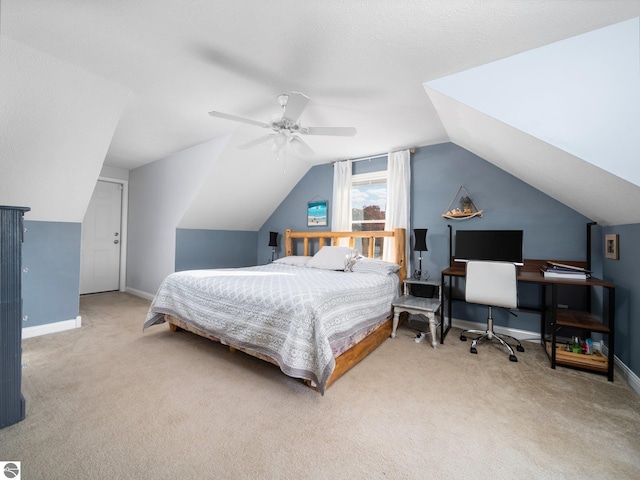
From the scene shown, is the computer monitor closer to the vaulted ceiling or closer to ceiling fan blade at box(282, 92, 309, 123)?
the vaulted ceiling

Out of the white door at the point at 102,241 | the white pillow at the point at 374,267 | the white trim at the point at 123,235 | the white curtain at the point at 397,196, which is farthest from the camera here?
the white trim at the point at 123,235

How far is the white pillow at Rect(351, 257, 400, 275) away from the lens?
137 inches

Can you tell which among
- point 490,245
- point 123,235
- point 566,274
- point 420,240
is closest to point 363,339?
point 420,240

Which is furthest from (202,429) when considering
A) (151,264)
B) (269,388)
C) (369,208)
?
(151,264)

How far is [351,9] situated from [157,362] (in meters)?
3.07

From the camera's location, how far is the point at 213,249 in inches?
202

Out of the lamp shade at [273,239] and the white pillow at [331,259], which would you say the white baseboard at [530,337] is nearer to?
the white pillow at [331,259]

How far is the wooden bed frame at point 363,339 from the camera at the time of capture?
7.45 feet

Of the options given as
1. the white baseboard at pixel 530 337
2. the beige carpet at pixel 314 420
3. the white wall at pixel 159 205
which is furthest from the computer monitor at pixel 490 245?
the white wall at pixel 159 205

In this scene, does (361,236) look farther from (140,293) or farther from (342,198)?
(140,293)

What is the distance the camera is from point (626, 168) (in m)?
1.74

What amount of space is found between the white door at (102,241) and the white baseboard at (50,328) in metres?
2.10

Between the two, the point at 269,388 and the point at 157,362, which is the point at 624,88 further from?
the point at 157,362

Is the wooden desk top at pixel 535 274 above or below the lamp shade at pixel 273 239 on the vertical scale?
below
